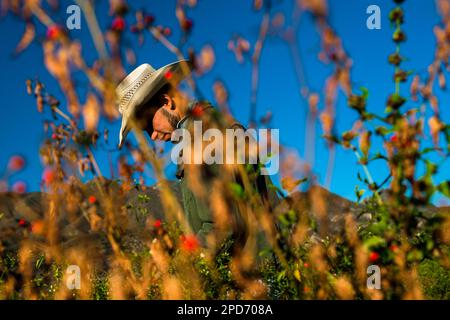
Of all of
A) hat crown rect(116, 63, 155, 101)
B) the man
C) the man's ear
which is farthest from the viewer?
hat crown rect(116, 63, 155, 101)

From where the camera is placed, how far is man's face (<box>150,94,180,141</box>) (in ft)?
13.8

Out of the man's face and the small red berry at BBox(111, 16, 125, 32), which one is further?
the man's face

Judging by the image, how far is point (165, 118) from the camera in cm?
424

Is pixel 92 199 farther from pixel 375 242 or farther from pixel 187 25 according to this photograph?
pixel 375 242

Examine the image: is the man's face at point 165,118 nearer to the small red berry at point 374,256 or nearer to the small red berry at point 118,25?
the small red berry at point 118,25

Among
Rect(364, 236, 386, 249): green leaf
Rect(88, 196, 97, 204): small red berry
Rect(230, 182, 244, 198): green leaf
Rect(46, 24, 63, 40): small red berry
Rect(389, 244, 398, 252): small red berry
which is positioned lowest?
Rect(389, 244, 398, 252): small red berry

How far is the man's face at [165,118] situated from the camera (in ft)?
13.8

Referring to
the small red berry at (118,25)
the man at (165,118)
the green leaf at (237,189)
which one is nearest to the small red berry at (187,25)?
the small red berry at (118,25)

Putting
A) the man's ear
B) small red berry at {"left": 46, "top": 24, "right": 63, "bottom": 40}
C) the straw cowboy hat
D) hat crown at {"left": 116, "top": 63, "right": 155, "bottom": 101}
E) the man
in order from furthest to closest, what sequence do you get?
hat crown at {"left": 116, "top": 63, "right": 155, "bottom": 101} < the man's ear < the straw cowboy hat < the man < small red berry at {"left": 46, "top": 24, "right": 63, "bottom": 40}

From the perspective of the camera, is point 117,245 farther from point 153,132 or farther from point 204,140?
point 153,132

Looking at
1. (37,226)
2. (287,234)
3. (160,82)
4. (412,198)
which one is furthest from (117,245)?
(160,82)

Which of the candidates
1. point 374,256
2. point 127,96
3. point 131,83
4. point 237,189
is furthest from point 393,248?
point 131,83

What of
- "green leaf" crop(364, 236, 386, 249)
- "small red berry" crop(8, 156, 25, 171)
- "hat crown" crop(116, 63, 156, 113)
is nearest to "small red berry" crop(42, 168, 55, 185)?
"small red berry" crop(8, 156, 25, 171)

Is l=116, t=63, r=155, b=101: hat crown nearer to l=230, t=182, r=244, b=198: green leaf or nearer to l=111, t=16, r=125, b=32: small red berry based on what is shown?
l=111, t=16, r=125, b=32: small red berry
